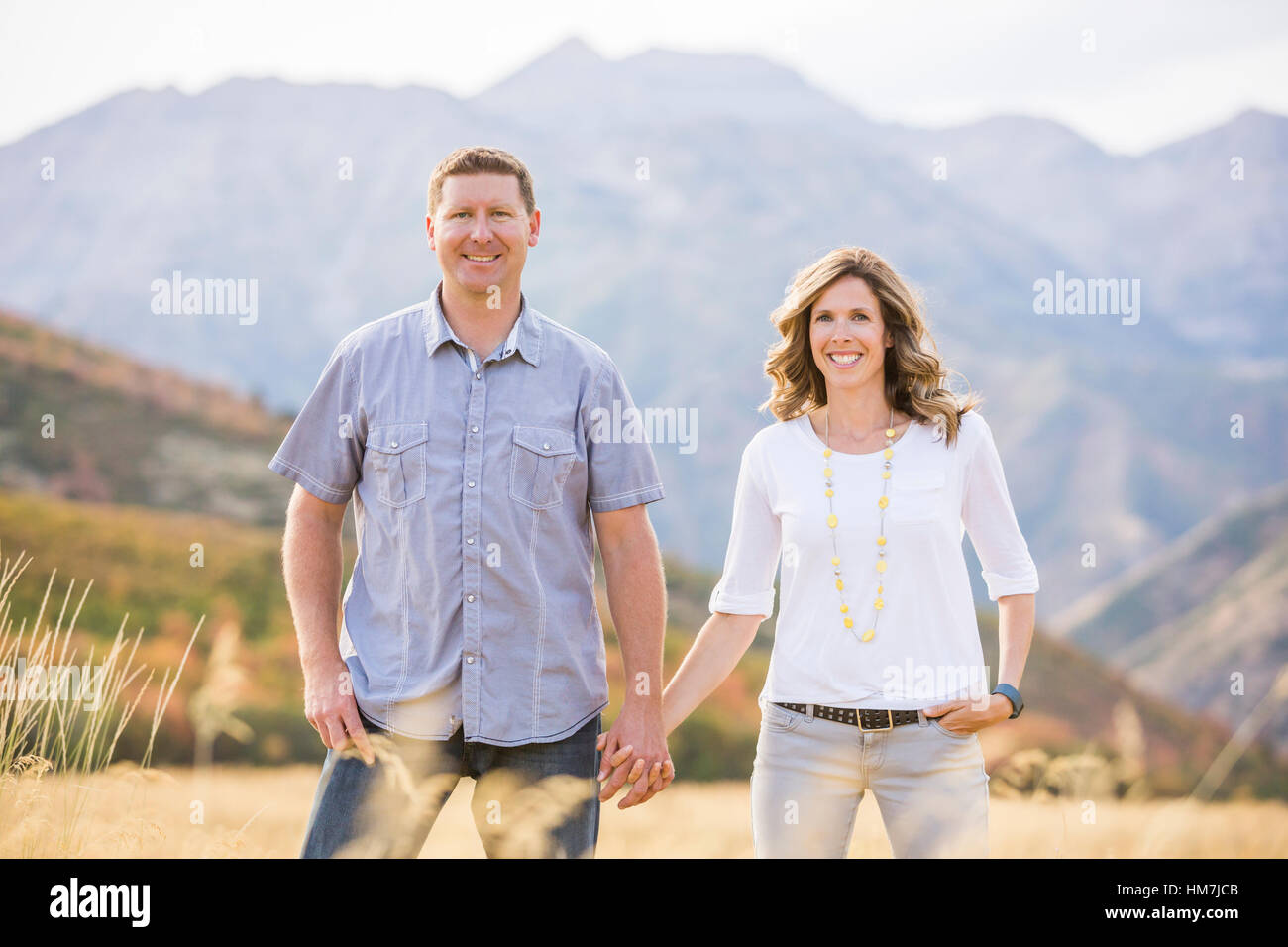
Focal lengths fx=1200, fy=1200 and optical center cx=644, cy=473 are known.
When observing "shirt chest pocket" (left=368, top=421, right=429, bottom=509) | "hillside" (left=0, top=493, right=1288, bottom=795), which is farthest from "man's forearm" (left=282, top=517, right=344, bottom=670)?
"hillside" (left=0, top=493, right=1288, bottom=795)

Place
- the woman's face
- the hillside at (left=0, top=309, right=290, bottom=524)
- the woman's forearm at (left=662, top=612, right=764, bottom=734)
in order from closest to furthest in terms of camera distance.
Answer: the woman's face
the woman's forearm at (left=662, top=612, right=764, bottom=734)
the hillside at (left=0, top=309, right=290, bottom=524)

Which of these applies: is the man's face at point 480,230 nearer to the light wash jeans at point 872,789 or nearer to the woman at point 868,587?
the woman at point 868,587

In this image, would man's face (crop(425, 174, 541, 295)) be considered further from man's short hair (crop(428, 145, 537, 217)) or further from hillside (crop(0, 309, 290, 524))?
hillside (crop(0, 309, 290, 524))

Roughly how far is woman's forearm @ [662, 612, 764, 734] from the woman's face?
2.36 ft

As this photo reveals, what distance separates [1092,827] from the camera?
8203mm

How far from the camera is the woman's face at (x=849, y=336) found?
3.26 m


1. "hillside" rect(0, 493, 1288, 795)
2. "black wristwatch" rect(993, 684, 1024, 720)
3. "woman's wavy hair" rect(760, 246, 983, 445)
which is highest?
"woman's wavy hair" rect(760, 246, 983, 445)

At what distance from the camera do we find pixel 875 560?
310cm

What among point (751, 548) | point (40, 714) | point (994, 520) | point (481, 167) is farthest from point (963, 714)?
point (40, 714)

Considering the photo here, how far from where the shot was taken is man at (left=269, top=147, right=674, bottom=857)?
3.02 meters

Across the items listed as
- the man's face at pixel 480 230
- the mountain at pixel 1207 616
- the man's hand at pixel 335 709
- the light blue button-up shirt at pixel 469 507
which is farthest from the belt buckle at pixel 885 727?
the mountain at pixel 1207 616

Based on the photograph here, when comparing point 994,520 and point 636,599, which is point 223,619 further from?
point 994,520
